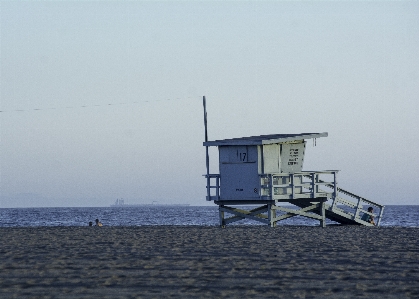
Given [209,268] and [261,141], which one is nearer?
[209,268]

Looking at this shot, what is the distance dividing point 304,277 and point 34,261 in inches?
199

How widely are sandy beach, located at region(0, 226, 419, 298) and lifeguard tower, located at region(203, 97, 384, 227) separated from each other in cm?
788

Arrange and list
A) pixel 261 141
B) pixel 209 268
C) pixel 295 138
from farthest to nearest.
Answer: pixel 295 138 → pixel 261 141 → pixel 209 268

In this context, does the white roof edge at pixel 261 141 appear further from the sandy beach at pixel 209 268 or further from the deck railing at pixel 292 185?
the sandy beach at pixel 209 268

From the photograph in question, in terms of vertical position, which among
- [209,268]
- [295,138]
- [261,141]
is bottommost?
[209,268]

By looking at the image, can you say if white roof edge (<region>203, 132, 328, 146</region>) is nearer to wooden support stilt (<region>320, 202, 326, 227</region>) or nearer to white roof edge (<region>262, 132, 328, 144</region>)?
white roof edge (<region>262, 132, 328, 144</region>)

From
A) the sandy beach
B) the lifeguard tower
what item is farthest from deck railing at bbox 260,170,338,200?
the sandy beach

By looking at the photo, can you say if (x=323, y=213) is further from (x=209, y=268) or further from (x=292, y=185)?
(x=209, y=268)

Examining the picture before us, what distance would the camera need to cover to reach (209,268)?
1264 cm

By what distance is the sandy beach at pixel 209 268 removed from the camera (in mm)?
10188

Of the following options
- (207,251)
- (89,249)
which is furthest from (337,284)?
(89,249)

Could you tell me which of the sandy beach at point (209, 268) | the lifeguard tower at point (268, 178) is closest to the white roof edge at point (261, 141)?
the lifeguard tower at point (268, 178)

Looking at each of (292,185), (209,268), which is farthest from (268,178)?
(209,268)

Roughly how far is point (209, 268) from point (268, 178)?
14380 mm
